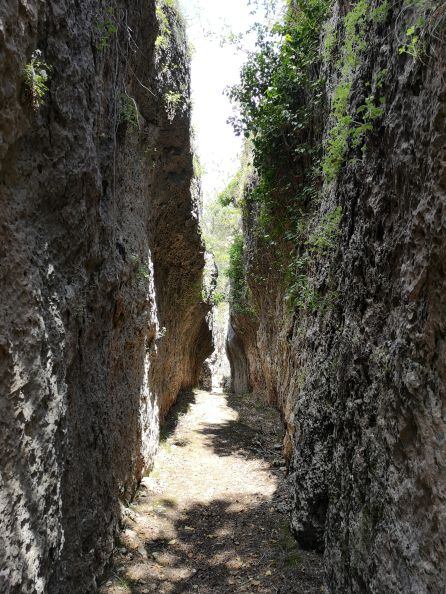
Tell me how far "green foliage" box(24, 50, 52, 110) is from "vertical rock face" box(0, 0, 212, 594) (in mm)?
12

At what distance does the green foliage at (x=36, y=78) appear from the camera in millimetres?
2855

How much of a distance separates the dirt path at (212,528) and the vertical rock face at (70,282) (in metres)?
0.48

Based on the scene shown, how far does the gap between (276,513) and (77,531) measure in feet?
10.1

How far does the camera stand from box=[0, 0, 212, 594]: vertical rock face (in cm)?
264

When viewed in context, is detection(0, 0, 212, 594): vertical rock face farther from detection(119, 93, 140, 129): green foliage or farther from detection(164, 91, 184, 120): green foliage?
detection(164, 91, 184, 120): green foliage

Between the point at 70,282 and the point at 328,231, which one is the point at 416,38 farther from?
the point at 70,282

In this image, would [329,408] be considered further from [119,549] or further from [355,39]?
[355,39]

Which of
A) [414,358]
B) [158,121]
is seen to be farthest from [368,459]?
[158,121]

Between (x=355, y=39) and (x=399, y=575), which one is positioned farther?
(x=355, y=39)

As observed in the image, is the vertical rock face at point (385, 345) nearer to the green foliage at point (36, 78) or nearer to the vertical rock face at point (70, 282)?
the vertical rock face at point (70, 282)

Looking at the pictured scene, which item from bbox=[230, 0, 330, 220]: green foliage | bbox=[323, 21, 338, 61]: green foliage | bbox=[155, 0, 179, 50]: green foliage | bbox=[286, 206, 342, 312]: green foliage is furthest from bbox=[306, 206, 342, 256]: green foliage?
bbox=[155, 0, 179, 50]: green foliage

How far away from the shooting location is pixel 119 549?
472 cm

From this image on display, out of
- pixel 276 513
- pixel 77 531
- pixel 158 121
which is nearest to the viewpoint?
pixel 77 531

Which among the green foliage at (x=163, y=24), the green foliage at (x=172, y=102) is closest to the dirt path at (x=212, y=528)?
the green foliage at (x=172, y=102)
